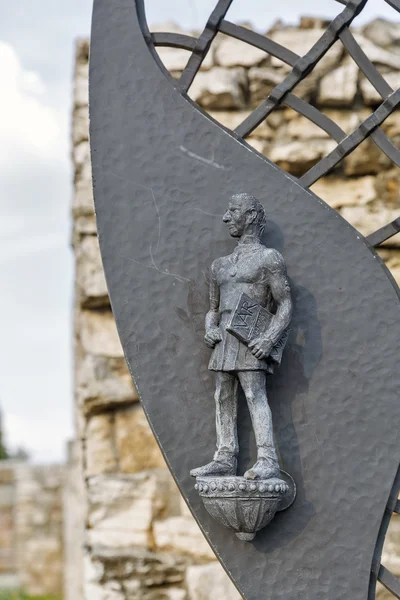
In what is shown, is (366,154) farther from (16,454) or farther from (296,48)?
(16,454)

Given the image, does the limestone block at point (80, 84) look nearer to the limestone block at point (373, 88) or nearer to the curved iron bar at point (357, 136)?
the limestone block at point (373, 88)

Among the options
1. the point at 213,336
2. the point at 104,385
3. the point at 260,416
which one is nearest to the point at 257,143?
the point at 104,385

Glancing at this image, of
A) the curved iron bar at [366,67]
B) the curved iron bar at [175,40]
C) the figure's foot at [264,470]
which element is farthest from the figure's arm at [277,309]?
the curved iron bar at [175,40]

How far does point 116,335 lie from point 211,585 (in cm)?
96

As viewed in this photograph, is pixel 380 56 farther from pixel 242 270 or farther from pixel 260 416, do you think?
pixel 260 416

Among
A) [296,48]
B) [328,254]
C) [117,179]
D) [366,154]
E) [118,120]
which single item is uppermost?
[296,48]

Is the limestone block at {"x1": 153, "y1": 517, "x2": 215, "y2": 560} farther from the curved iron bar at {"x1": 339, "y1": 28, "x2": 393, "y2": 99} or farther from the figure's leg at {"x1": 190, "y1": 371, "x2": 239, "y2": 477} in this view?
the curved iron bar at {"x1": 339, "y1": 28, "x2": 393, "y2": 99}

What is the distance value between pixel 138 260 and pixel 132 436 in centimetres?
125

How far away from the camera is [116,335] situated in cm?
358

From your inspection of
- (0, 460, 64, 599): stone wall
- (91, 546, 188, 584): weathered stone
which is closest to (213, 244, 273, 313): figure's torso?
(91, 546, 188, 584): weathered stone

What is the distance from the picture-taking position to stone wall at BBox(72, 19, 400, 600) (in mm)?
3373

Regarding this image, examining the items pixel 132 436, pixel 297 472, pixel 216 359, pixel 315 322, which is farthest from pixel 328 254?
pixel 132 436

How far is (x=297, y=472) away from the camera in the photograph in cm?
226

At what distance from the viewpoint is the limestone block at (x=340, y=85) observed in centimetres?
370
